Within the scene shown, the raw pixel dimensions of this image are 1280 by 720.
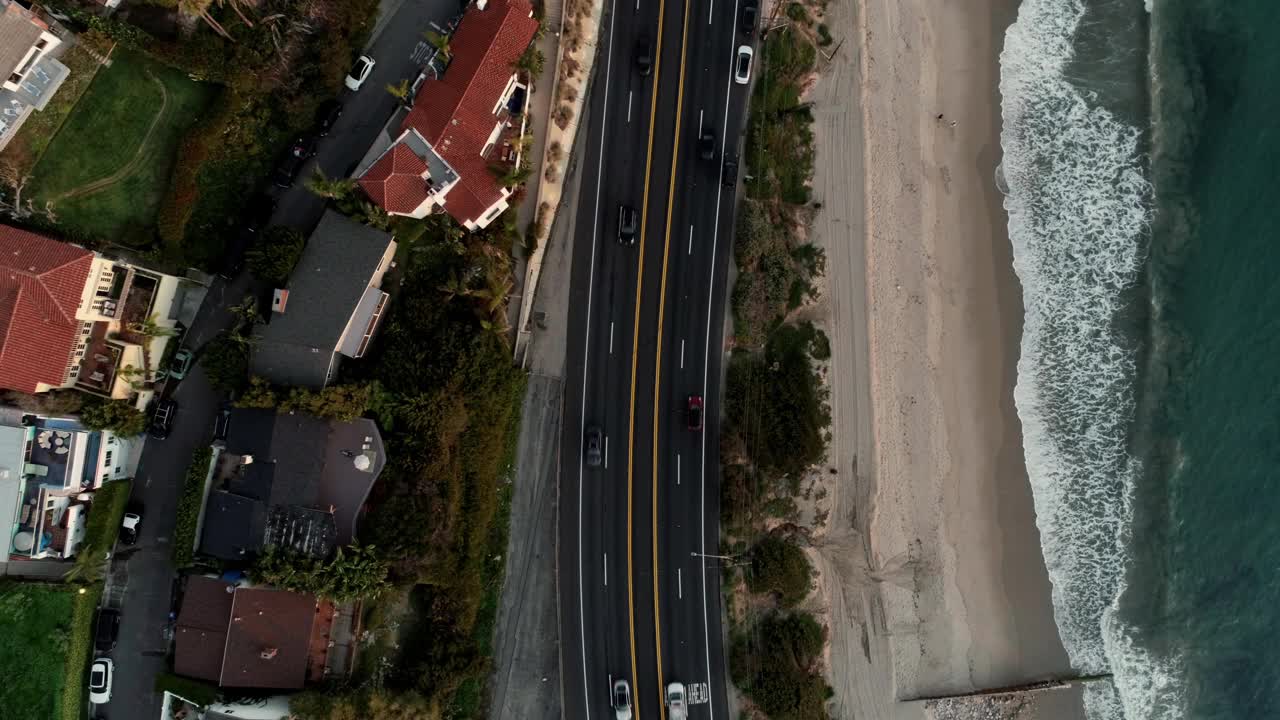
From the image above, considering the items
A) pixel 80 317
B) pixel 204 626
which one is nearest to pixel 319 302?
pixel 80 317

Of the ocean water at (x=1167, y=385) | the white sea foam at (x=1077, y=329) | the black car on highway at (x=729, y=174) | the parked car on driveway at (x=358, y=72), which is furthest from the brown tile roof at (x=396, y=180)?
the white sea foam at (x=1077, y=329)

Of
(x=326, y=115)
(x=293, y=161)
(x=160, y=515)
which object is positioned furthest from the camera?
(x=326, y=115)

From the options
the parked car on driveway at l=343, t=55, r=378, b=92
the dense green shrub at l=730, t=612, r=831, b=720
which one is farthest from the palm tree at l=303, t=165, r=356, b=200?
the dense green shrub at l=730, t=612, r=831, b=720

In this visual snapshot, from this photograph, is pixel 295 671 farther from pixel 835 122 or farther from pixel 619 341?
pixel 835 122

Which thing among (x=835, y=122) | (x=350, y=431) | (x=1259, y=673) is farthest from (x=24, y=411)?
(x=1259, y=673)

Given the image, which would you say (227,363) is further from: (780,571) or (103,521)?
(780,571)
